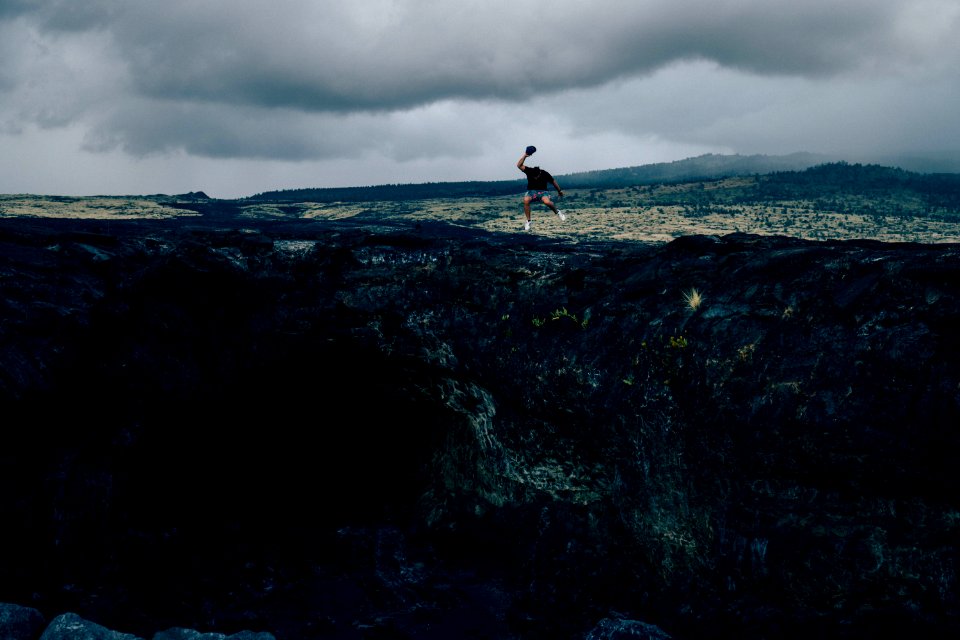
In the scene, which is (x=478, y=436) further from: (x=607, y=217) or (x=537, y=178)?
(x=607, y=217)

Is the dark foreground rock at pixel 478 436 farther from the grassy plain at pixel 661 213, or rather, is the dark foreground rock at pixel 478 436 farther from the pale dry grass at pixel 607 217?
the grassy plain at pixel 661 213

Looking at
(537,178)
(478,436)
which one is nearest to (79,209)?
(537,178)

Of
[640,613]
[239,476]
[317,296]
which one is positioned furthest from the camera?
[239,476]

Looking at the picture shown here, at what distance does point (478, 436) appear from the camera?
587 inches

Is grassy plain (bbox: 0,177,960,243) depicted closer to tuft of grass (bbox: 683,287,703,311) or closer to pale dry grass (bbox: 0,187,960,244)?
pale dry grass (bbox: 0,187,960,244)

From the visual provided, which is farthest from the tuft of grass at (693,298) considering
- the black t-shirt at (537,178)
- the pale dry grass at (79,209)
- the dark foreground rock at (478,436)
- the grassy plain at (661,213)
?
the pale dry grass at (79,209)

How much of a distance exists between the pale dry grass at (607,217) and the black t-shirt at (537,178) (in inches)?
2808

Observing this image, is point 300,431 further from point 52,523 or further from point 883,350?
point 883,350

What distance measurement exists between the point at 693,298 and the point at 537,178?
24.9 ft

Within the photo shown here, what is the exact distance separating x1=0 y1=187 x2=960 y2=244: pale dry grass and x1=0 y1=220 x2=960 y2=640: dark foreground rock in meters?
→ 74.4

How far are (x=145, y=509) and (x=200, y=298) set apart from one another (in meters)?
5.87

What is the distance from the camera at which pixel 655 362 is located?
1129cm

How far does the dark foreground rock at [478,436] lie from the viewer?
884 cm

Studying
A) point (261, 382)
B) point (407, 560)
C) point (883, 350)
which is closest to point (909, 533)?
point (883, 350)
